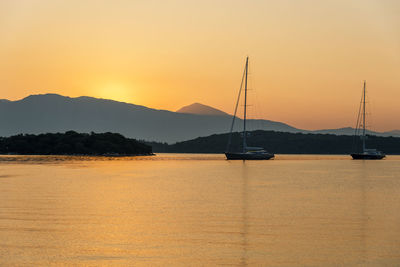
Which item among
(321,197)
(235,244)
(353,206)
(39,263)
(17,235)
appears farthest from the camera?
(321,197)

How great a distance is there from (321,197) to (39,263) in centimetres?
2847

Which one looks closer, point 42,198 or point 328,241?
point 328,241

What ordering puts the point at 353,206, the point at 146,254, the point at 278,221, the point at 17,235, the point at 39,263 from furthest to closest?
the point at 353,206 < the point at 278,221 < the point at 17,235 < the point at 146,254 < the point at 39,263

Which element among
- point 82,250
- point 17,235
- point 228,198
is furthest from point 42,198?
point 82,250

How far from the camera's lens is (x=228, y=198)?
1620 inches

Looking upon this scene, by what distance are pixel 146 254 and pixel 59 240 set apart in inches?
175

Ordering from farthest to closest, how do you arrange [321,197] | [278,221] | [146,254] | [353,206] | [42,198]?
[321,197], [42,198], [353,206], [278,221], [146,254]

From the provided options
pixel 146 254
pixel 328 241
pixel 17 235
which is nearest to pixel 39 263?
pixel 146 254

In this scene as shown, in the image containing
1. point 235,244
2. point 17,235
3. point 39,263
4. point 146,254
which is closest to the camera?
point 39,263

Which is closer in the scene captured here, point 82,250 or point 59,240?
point 82,250

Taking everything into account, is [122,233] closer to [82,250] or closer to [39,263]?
[82,250]

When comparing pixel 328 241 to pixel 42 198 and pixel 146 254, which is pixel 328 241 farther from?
pixel 42 198

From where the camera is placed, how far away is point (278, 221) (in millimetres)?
28375

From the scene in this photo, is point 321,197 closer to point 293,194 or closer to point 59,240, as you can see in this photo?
point 293,194
